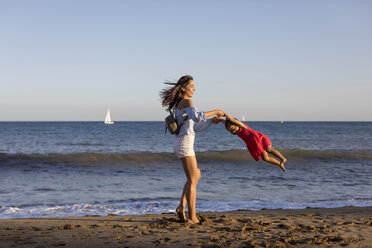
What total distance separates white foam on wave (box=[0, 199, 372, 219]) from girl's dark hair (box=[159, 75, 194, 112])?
9.87 feet

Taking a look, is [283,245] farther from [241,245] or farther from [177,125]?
[177,125]

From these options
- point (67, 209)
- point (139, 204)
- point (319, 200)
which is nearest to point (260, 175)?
point (319, 200)

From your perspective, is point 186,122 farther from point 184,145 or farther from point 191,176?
point 191,176

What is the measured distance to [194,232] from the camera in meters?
4.62

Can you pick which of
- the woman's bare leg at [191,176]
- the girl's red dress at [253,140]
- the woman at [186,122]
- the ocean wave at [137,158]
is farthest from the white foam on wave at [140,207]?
the ocean wave at [137,158]

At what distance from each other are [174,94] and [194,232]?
1.82m

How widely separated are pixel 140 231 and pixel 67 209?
3.06m

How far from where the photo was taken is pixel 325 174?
13.1 meters

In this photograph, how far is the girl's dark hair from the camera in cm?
487

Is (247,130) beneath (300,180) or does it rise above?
above

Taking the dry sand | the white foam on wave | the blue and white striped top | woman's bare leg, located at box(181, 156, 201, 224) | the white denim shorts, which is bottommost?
the white foam on wave

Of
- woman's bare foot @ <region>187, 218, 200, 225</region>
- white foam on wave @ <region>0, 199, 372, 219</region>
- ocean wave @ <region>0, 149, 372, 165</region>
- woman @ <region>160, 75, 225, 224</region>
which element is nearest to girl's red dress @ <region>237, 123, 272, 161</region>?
woman @ <region>160, 75, 225, 224</region>

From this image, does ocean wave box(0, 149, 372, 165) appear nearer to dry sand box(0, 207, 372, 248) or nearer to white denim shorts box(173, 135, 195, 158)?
dry sand box(0, 207, 372, 248)

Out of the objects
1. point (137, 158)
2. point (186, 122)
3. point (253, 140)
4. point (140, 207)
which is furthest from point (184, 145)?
point (137, 158)
